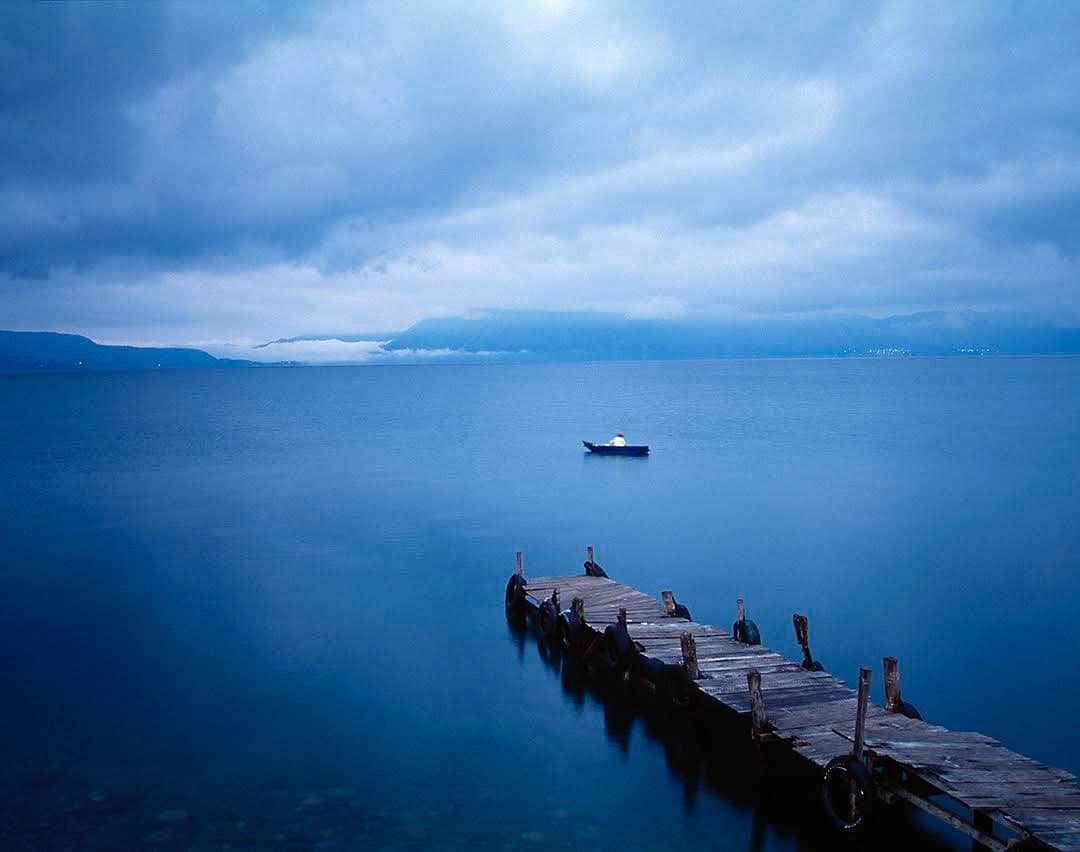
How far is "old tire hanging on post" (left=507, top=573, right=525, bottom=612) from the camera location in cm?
2808

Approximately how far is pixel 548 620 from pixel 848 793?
11.6 m

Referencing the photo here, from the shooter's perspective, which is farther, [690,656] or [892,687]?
[690,656]

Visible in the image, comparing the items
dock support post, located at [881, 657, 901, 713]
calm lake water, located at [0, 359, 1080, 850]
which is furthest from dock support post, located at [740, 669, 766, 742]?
dock support post, located at [881, 657, 901, 713]

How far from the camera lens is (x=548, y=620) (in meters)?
25.1

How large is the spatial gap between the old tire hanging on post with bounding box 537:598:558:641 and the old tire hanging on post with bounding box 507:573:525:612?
200 centimetres

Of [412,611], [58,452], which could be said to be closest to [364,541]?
[412,611]

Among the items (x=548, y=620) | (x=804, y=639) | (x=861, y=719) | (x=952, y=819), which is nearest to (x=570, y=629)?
(x=548, y=620)

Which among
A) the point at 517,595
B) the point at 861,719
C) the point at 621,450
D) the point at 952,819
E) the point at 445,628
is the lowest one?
the point at 445,628

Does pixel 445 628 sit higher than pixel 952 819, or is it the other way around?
pixel 952 819

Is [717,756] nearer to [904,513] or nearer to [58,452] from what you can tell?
[904,513]

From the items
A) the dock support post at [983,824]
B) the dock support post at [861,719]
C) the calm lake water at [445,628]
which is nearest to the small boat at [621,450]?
the calm lake water at [445,628]

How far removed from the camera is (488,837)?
50.6 feet

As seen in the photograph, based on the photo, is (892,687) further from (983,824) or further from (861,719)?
(983,824)

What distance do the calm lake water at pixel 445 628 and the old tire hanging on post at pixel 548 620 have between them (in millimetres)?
653
